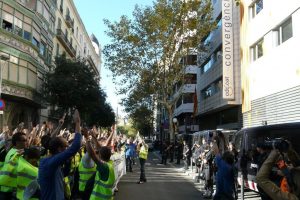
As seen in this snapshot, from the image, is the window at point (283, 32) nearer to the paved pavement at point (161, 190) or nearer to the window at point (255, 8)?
the window at point (255, 8)

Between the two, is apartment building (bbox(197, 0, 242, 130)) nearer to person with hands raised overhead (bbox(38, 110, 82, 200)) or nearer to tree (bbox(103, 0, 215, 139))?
tree (bbox(103, 0, 215, 139))

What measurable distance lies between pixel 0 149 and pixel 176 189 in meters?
8.89

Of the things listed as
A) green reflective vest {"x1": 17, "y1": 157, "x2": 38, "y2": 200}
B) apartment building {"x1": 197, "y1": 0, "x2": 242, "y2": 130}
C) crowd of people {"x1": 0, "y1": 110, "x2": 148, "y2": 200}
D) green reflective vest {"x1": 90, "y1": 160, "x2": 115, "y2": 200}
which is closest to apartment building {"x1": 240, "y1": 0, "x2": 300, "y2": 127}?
apartment building {"x1": 197, "y1": 0, "x2": 242, "y2": 130}

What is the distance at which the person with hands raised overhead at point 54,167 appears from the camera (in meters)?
4.81

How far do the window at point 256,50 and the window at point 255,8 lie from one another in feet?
6.16

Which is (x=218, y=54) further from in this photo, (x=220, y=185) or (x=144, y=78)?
(x=220, y=185)

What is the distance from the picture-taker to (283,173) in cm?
401

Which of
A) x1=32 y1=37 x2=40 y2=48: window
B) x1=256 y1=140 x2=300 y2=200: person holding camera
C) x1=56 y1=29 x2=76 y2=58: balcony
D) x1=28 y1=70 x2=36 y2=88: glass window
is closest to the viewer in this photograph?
x1=256 y1=140 x2=300 y2=200: person holding camera

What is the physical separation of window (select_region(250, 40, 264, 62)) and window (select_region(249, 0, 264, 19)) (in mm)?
1879

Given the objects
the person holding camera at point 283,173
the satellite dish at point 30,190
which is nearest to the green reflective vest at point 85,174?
the satellite dish at point 30,190

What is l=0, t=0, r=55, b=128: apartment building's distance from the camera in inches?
1080

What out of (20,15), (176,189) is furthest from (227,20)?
(176,189)

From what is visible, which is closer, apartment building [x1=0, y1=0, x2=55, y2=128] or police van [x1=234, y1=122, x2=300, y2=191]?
police van [x1=234, y1=122, x2=300, y2=191]

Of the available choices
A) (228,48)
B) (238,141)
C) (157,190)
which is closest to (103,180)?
(238,141)
